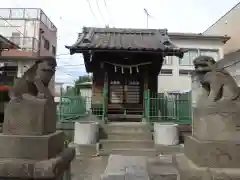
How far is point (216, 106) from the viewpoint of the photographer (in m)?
3.09

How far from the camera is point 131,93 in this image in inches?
482

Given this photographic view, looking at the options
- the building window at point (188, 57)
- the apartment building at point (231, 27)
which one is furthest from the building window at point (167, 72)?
the apartment building at point (231, 27)

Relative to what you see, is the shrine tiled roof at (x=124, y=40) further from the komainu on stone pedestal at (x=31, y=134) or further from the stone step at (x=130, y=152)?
the komainu on stone pedestal at (x=31, y=134)

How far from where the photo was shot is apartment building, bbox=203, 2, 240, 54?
21750 millimetres

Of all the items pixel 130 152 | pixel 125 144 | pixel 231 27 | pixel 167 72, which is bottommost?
pixel 130 152

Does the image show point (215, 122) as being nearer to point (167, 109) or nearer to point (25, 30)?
point (167, 109)

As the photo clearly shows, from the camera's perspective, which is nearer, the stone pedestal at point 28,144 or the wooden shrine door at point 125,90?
the stone pedestal at point 28,144

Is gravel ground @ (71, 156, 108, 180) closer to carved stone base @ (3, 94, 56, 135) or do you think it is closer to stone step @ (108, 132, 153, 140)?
stone step @ (108, 132, 153, 140)

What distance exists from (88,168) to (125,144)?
7.86 ft

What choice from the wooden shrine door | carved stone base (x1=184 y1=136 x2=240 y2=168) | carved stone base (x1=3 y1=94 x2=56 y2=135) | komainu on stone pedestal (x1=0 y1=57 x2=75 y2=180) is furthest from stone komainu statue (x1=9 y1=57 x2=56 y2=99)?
the wooden shrine door

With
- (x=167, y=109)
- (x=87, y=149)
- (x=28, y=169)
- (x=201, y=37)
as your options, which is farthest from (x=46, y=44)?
(x=28, y=169)

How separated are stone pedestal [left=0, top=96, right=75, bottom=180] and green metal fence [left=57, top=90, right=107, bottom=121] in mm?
6845

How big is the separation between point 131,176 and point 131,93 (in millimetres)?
7240

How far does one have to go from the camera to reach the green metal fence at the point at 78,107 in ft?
32.9
